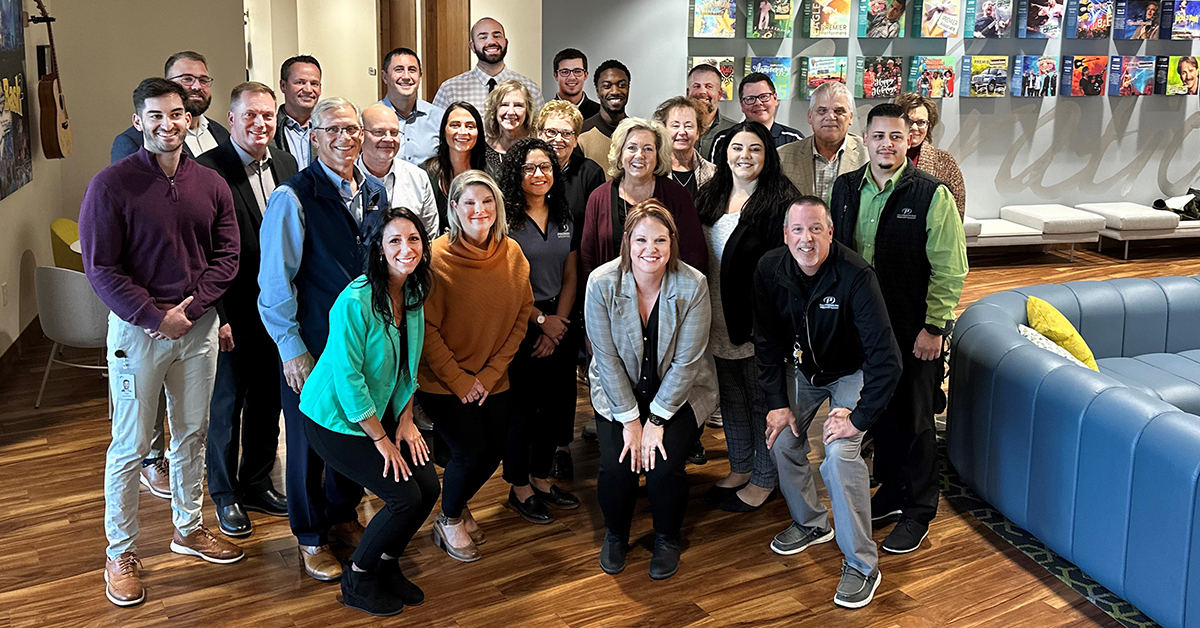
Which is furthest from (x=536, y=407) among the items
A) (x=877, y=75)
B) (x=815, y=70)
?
(x=877, y=75)

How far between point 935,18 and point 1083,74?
1.68 m

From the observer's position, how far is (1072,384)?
3.65 metres

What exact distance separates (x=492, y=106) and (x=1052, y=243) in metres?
6.95

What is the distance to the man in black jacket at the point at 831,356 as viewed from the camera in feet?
11.5

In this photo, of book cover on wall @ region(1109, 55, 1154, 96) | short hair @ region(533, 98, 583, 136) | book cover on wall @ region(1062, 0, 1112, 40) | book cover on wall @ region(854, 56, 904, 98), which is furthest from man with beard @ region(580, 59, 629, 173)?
book cover on wall @ region(1109, 55, 1154, 96)

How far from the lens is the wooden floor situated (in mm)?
3434

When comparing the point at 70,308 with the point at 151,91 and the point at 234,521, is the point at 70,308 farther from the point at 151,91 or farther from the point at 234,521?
the point at 151,91

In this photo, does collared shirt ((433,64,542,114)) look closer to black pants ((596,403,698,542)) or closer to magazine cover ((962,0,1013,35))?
black pants ((596,403,698,542))

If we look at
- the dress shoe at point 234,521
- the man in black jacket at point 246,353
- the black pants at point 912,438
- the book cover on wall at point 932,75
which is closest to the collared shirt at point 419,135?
the man in black jacket at point 246,353

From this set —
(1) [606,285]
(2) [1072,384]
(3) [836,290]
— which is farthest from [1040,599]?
(1) [606,285]

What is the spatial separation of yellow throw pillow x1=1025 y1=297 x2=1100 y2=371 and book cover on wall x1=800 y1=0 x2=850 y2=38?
4.50 meters

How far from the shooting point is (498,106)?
438 centimetres

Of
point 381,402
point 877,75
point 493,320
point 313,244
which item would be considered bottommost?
point 381,402

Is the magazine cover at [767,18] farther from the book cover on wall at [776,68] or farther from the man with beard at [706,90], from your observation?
the man with beard at [706,90]
